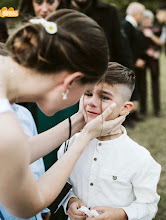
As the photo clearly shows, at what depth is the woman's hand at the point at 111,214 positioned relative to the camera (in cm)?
170


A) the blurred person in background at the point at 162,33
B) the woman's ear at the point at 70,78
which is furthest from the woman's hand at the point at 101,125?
the blurred person in background at the point at 162,33

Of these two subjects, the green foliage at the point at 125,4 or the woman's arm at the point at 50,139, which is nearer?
the woman's arm at the point at 50,139

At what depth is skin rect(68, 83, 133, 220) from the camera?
1731mm

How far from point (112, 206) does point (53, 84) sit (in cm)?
90

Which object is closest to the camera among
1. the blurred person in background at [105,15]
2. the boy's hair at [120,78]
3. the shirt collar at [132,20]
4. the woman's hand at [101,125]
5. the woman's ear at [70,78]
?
the woman's ear at [70,78]

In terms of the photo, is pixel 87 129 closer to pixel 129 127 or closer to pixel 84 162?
pixel 84 162

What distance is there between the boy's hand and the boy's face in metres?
0.49

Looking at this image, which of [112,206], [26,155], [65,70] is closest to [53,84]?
[65,70]

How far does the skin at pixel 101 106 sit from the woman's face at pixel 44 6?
1.30 metres

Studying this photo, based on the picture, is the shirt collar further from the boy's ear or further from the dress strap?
the dress strap

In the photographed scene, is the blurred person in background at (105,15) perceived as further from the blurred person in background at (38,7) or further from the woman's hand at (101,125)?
the woman's hand at (101,125)

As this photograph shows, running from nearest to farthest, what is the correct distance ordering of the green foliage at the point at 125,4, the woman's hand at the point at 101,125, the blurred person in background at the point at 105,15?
the woman's hand at the point at 101,125 → the blurred person in background at the point at 105,15 → the green foliage at the point at 125,4

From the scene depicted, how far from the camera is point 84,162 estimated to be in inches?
73.8

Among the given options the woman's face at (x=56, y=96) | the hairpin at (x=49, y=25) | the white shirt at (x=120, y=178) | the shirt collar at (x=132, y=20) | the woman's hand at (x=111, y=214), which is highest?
the hairpin at (x=49, y=25)
